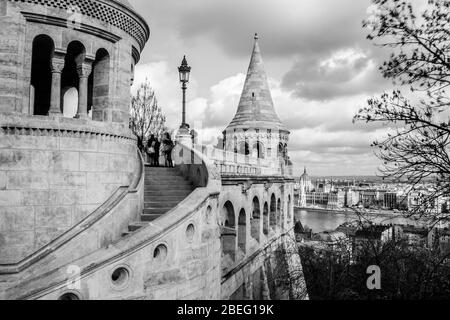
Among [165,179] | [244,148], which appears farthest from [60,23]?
[244,148]

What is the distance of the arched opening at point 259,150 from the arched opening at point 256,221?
8034 mm

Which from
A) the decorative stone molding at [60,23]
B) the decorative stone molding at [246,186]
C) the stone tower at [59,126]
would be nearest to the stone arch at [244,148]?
the decorative stone molding at [246,186]

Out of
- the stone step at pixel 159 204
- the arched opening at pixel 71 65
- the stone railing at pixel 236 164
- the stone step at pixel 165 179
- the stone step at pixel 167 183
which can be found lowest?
the stone step at pixel 159 204

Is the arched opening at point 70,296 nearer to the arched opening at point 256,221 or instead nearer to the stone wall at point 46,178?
the stone wall at point 46,178

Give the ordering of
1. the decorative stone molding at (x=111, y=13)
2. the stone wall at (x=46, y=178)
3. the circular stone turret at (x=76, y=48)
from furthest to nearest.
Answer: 1. the decorative stone molding at (x=111, y=13)
2. the circular stone turret at (x=76, y=48)
3. the stone wall at (x=46, y=178)

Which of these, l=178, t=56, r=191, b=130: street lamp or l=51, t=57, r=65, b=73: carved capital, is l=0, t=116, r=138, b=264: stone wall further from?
l=178, t=56, r=191, b=130: street lamp

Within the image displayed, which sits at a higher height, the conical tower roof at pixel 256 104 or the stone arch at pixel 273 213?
the conical tower roof at pixel 256 104

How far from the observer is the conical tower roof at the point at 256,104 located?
74.5ft

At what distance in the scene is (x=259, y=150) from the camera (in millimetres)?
22172

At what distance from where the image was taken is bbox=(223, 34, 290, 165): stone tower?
22188 millimetres

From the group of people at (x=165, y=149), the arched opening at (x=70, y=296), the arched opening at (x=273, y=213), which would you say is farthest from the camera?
the arched opening at (x=273, y=213)

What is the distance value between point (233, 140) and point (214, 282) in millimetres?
15255

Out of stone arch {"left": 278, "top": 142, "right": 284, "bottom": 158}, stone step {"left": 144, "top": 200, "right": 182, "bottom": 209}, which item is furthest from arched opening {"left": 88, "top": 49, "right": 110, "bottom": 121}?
stone arch {"left": 278, "top": 142, "right": 284, "bottom": 158}
